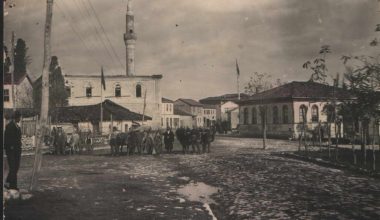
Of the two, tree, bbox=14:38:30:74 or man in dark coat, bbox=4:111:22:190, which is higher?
tree, bbox=14:38:30:74

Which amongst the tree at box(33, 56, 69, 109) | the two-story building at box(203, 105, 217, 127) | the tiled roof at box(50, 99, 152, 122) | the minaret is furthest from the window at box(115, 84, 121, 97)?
the two-story building at box(203, 105, 217, 127)

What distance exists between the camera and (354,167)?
14.7m

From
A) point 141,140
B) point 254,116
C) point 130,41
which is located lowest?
point 141,140

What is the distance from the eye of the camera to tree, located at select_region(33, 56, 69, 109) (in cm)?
4526

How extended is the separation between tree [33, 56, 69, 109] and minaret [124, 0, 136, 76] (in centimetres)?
1045

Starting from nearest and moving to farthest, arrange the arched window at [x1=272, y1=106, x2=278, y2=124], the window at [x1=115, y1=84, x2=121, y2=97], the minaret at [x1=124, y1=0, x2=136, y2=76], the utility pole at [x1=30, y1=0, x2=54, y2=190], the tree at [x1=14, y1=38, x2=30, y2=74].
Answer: the utility pole at [x1=30, y1=0, x2=54, y2=190]
the tree at [x1=14, y1=38, x2=30, y2=74]
the arched window at [x1=272, y1=106, x2=278, y2=124]
the minaret at [x1=124, y1=0, x2=136, y2=76]
the window at [x1=115, y1=84, x2=121, y2=97]

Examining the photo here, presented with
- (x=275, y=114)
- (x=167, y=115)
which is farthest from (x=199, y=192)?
(x=167, y=115)

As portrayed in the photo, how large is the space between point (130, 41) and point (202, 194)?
4714 centimetres

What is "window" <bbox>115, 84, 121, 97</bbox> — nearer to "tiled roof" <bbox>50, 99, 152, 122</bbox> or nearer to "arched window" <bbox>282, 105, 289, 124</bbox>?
"tiled roof" <bbox>50, 99, 152, 122</bbox>

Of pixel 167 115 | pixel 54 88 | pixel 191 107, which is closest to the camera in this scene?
pixel 54 88

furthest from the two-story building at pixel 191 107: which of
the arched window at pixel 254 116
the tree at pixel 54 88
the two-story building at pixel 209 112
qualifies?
the tree at pixel 54 88

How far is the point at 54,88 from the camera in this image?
4638 centimetres

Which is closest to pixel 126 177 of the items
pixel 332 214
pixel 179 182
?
pixel 179 182

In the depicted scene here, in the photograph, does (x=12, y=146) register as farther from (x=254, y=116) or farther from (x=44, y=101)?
(x=254, y=116)
